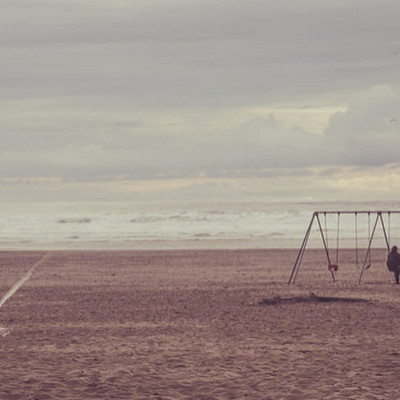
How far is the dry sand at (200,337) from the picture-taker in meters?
10.3

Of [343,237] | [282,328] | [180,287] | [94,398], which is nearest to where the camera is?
[94,398]

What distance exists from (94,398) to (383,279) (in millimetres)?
17565

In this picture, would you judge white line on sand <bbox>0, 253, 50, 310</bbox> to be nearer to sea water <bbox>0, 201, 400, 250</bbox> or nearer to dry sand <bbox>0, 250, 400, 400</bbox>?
dry sand <bbox>0, 250, 400, 400</bbox>

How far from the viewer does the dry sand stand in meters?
10.3

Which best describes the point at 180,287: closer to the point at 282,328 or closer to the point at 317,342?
the point at 282,328

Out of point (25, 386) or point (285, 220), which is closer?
point (25, 386)

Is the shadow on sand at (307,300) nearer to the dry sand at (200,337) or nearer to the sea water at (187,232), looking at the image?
the dry sand at (200,337)

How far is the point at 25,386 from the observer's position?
10.3 m

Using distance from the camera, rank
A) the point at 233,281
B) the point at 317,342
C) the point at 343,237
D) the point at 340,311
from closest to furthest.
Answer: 1. the point at 317,342
2. the point at 340,311
3. the point at 233,281
4. the point at 343,237

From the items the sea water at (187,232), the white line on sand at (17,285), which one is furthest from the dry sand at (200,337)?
the sea water at (187,232)

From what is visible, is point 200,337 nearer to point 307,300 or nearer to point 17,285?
point 307,300

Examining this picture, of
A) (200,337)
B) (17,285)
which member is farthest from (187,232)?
(200,337)

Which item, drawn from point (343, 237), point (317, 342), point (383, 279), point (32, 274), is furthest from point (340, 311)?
point (343, 237)

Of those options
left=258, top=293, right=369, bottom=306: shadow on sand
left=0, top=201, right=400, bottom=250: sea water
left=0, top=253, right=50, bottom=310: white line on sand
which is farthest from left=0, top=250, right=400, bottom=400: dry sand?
left=0, top=201, right=400, bottom=250: sea water
